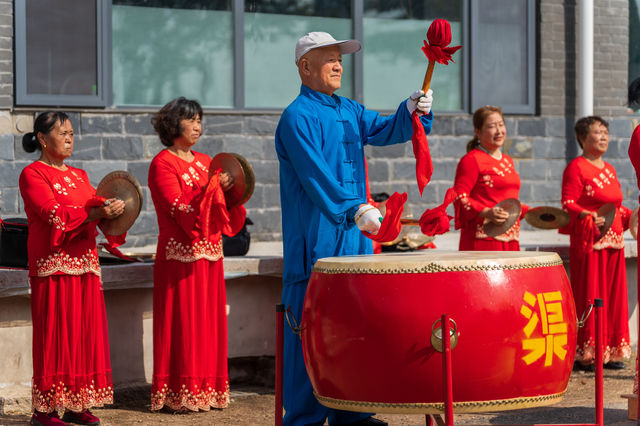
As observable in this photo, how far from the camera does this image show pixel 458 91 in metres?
9.74

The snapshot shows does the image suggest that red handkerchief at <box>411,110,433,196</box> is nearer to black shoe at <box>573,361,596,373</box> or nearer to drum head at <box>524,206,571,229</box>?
drum head at <box>524,206,571,229</box>

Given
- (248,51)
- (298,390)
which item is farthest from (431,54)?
(248,51)

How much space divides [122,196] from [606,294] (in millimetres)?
3370

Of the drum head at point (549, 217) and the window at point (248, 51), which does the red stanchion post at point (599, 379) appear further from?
the window at point (248, 51)

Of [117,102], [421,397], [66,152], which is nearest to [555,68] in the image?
[117,102]

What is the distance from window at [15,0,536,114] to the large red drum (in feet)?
15.5

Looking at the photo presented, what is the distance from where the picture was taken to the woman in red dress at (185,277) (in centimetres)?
583

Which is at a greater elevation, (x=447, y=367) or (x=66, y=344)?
(x=447, y=367)

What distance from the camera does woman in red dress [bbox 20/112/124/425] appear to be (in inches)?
211

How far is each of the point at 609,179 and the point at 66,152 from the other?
3.55 metres

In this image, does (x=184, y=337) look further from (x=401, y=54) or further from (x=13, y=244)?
(x=401, y=54)

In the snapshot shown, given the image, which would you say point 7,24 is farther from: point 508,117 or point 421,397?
point 421,397

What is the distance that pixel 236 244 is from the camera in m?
6.80

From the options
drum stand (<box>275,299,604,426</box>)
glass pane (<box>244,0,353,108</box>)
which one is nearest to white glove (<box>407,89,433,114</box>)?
drum stand (<box>275,299,604,426</box>)
